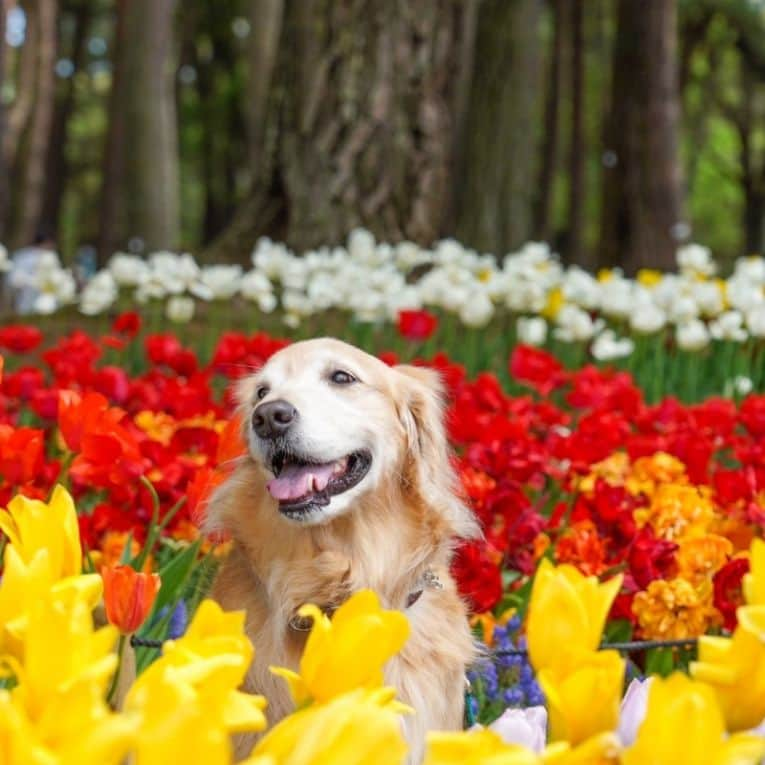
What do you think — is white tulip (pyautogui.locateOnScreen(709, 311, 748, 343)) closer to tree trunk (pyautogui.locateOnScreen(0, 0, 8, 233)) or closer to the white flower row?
the white flower row

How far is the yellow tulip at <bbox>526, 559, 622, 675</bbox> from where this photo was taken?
133 cm

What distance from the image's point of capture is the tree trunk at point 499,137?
13.9 metres

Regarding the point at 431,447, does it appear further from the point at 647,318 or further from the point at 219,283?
the point at 219,283

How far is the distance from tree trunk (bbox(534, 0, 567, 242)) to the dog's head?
53.5 ft

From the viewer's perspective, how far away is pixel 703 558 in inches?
128

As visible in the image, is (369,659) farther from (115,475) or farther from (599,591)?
(115,475)

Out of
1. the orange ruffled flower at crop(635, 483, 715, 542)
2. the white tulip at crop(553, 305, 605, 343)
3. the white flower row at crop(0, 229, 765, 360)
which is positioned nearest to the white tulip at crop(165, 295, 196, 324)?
the white flower row at crop(0, 229, 765, 360)

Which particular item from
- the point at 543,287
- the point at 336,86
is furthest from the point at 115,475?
the point at 336,86

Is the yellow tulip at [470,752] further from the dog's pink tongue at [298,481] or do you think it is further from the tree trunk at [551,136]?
the tree trunk at [551,136]

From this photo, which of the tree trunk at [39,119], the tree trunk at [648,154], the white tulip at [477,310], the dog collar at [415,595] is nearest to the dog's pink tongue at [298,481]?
the dog collar at [415,595]

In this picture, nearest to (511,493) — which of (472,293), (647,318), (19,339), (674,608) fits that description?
(674,608)

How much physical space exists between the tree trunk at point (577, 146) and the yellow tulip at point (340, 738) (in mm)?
17574

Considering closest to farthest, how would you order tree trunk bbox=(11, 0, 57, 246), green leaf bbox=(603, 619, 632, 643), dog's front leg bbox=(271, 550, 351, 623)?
dog's front leg bbox=(271, 550, 351, 623) → green leaf bbox=(603, 619, 632, 643) → tree trunk bbox=(11, 0, 57, 246)

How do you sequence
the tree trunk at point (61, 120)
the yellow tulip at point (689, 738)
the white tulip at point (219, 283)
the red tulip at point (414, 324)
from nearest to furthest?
the yellow tulip at point (689, 738) → the red tulip at point (414, 324) → the white tulip at point (219, 283) → the tree trunk at point (61, 120)
